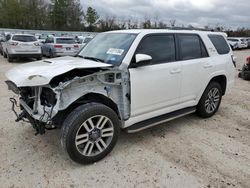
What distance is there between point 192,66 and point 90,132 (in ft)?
7.36

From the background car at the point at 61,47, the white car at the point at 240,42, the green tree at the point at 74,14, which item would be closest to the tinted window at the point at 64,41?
the background car at the point at 61,47

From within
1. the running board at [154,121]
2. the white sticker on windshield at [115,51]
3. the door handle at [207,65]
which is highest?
the white sticker on windshield at [115,51]

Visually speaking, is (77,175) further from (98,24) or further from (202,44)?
(98,24)

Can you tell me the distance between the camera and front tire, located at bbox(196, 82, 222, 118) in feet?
15.7

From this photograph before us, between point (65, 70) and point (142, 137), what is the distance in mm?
1830

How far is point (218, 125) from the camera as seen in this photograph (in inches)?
184

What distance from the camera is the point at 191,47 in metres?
4.42

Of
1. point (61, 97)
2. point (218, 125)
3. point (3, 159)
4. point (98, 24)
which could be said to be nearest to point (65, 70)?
point (61, 97)

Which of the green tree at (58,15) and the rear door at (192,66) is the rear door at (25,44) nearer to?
the rear door at (192,66)

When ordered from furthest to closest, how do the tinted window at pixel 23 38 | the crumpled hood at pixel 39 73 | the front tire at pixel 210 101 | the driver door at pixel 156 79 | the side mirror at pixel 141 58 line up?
the tinted window at pixel 23 38 < the front tire at pixel 210 101 < the driver door at pixel 156 79 < the side mirror at pixel 141 58 < the crumpled hood at pixel 39 73

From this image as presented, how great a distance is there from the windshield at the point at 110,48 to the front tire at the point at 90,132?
2.62 ft

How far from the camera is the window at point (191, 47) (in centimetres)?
423

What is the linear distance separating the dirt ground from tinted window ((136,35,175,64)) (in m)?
1.33

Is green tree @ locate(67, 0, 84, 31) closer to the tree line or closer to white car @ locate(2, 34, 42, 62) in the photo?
the tree line
